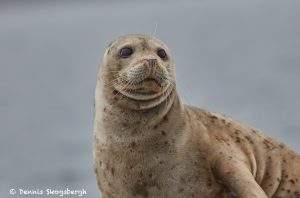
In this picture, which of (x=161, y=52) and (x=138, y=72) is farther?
(x=161, y=52)

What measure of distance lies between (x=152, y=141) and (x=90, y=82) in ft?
262

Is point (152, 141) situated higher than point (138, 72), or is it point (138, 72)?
point (138, 72)

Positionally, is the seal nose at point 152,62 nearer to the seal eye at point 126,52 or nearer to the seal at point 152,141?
the seal at point 152,141

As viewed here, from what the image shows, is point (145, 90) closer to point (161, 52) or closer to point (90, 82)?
point (161, 52)

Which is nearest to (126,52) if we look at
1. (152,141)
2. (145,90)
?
(145,90)

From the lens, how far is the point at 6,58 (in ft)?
504

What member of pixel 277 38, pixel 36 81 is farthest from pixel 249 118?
pixel 277 38

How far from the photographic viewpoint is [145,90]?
11602 mm

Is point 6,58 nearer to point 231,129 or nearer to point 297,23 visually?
point 297,23

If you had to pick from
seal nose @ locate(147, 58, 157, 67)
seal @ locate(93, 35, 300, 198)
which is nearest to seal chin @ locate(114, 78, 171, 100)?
seal @ locate(93, 35, 300, 198)

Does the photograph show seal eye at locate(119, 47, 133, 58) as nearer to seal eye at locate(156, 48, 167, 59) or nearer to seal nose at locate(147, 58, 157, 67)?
seal eye at locate(156, 48, 167, 59)

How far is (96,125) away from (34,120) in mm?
→ 68737

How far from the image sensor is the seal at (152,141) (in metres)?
11.6

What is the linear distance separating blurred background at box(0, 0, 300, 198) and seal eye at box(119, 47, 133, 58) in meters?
1.61
